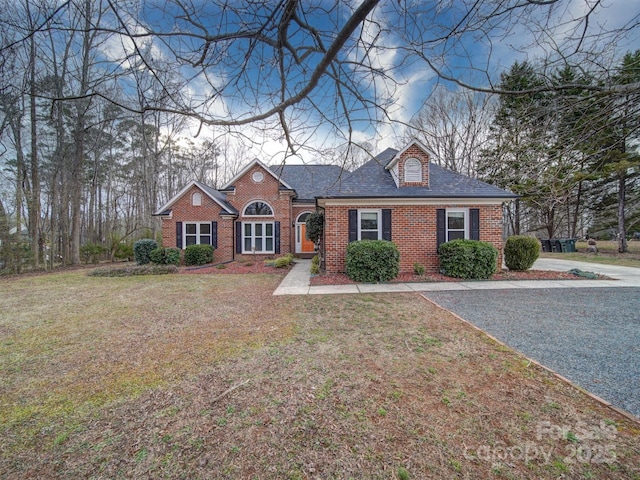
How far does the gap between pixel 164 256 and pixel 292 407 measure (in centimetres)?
1390

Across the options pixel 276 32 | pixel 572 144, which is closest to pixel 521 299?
pixel 572 144

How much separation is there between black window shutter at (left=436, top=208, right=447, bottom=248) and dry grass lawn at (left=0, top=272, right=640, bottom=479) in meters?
6.02

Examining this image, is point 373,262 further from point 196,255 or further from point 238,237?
point 196,255

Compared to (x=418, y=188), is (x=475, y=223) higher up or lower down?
lower down

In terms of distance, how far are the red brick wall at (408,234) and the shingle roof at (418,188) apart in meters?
0.51

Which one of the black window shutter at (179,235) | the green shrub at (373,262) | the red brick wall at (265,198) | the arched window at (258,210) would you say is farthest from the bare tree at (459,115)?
the black window shutter at (179,235)

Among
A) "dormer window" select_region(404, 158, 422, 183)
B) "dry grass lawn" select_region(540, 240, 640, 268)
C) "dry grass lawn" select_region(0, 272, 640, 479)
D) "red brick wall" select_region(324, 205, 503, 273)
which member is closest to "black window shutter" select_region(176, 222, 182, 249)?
"red brick wall" select_region(324, 205, 503, 273)

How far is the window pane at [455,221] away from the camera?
10.0 m

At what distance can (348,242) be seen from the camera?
32.8 feet

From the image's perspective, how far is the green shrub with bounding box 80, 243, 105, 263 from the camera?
53.8ft

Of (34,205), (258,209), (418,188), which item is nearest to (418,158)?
(418,188)

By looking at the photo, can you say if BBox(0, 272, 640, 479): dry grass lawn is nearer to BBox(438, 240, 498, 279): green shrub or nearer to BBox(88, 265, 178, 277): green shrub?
BBox(438, 240, 498, 279): green shrub

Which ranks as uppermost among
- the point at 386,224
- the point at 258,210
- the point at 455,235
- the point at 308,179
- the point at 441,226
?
the point at 308,179

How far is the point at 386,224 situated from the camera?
32.7 feet
